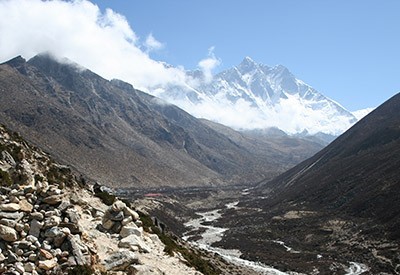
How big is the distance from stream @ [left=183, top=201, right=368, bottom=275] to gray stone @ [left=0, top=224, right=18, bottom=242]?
52.3 meters

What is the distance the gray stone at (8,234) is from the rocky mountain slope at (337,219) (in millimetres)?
59172

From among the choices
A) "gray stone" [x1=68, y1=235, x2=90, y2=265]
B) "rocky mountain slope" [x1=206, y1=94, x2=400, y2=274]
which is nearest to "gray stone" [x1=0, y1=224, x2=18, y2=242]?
"gray stone" [x1=68, y1=235, x2=90, y2=265]

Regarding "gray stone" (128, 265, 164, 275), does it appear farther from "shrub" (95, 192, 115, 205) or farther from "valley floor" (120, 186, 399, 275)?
"valley floor" (120, 186, 399, 275)

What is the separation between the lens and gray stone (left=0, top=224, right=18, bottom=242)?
17234 millimetres

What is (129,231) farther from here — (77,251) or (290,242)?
(290,242)

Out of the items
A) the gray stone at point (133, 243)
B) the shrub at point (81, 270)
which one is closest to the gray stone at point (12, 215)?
the shrub at point (81, 270)

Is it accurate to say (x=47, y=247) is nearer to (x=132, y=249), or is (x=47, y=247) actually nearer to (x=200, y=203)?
(x=132, y=249)

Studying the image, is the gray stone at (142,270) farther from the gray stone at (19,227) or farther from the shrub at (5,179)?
the shrub at (5,179)

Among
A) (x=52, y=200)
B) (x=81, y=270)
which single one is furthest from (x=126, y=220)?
(x=81, y=270)

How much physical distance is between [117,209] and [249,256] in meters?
61.4

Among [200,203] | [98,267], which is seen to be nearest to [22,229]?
[98,267]

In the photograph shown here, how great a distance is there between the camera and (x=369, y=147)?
170m

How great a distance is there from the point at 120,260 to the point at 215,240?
279 ft

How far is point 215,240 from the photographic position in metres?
103
